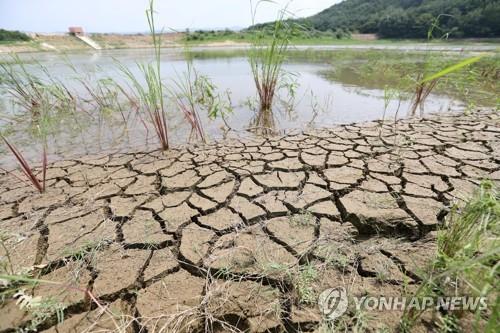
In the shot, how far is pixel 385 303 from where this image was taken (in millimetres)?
1046

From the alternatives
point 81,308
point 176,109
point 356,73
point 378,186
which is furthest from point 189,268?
point 356,73

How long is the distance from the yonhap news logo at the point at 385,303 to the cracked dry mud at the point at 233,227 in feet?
0.12

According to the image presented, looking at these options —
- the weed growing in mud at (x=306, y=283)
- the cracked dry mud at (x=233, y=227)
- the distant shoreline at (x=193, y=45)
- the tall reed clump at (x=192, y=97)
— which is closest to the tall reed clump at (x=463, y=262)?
the cracked dry mud at (x=233, y=227)

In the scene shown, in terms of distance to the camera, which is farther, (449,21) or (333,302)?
(449,21)

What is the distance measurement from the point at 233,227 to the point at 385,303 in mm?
779

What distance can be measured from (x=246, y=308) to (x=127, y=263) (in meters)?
0.61

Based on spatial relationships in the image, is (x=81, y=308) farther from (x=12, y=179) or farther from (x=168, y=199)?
(x=12, y=179)

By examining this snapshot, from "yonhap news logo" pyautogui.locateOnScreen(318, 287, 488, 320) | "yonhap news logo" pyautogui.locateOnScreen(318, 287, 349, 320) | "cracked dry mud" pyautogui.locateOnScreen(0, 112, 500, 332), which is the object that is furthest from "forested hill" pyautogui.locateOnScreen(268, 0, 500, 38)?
"yonhap news logo" pyautogui.locateOnScreen(318, 287, 349, 320)

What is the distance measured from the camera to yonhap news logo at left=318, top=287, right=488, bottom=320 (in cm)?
96

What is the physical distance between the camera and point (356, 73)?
6.38 metres

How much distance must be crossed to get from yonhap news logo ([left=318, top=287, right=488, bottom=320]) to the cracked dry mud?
0.04 metres

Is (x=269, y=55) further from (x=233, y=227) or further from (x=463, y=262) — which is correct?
(x=463, y=262)

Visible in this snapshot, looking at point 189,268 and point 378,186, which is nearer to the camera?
point 189,268

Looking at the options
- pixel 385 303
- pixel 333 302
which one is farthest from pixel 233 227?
pixel 385 303
